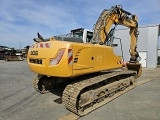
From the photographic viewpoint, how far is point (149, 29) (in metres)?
18.9

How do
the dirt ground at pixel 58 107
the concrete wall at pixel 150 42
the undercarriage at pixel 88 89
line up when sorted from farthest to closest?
the concrete wall at pixel 150 42, the undercarriage at pixel 88 89, the dirt ground at pixel 58 107

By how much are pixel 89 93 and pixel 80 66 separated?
2.75ft

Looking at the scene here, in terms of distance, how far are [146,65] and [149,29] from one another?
385cm

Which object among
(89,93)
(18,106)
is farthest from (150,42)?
(18,106)

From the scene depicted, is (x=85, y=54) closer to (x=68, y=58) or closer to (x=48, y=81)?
(x=68, y=58)

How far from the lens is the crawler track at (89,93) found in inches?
181

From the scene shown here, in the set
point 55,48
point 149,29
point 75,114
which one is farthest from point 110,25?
point 149,29

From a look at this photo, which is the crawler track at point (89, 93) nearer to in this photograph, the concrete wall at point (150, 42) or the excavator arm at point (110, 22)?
the excavator arm at point (110, 22)

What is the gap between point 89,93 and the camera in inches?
199

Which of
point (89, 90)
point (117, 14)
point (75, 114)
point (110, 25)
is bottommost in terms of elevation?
point (75, 114)

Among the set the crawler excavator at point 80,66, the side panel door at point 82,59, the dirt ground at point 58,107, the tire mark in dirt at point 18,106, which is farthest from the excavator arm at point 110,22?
the tire mark in dirt at point 18,106

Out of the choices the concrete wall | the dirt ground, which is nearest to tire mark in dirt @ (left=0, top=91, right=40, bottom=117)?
the dirt ground

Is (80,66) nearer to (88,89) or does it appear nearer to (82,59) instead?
(82,59)

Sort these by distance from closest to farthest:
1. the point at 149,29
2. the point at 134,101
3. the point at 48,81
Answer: the point at 134,101 → the point at 48,81 → the point at 149,29
